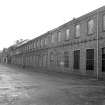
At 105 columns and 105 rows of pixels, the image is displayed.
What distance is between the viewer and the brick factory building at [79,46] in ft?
65.9

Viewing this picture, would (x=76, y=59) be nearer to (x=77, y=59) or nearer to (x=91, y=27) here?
(x=77, y=59)

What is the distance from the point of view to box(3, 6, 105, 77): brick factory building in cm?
2009

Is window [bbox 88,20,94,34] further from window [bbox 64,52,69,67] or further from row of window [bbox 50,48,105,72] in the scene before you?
window [bbox 64,52,69,67]

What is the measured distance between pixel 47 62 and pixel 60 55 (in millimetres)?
6603

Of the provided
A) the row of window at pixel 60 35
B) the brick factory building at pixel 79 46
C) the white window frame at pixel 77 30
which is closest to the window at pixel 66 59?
the brick factory building at pixel 79 46

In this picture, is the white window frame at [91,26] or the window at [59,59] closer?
the white window frame at [91,26]

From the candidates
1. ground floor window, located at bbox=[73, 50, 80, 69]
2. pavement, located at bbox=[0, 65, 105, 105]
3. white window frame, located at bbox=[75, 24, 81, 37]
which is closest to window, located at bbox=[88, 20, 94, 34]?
white window frame, located at bbox=[75, 24, 81, 37]

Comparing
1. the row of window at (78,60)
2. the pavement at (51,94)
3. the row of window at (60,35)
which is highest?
the row of window at (60,35)

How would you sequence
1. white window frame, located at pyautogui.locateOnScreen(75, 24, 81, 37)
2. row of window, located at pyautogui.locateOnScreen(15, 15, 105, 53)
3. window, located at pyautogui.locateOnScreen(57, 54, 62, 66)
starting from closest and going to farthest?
row of window, located at pyautogui.locateOnScreen(15, 15, 105, 53) < white window frame, located at pyautogui.locateOnScreen(75, 24, 81, 37) < window, located at pyautogui.locateOnScreen(57, 54, 62, 66)

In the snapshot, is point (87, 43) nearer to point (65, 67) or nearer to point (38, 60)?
point (65, 67)

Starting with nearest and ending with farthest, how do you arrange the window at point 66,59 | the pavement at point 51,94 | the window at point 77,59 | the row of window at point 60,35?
the pavement at point 51,94 < the row of window at point 60,35 < the window at point 77,59 < the window at point 66,59

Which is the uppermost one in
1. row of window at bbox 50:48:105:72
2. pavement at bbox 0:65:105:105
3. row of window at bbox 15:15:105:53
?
row of window at bbox 15:15:105:53

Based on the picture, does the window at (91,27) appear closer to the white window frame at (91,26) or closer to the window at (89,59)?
the white window frame at (91,26)

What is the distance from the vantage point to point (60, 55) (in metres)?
29.4
